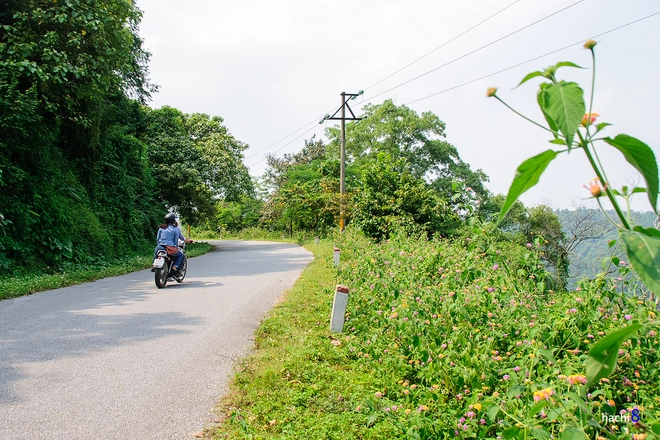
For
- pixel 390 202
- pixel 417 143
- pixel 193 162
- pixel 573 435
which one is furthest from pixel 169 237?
pixel 417 143

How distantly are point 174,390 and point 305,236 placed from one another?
3076 cm

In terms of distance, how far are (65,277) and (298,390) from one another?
27.1ft

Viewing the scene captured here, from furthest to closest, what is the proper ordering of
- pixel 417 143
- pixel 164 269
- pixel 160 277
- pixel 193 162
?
1. pixel 417 143
2. pixel 193 162
3. pixel 164 269
4. pixel 160 277

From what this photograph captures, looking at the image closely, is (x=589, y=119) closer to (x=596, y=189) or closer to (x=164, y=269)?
(x=596, y=189)

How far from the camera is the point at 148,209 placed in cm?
2056

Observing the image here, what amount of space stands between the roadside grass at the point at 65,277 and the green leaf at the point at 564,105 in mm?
9347

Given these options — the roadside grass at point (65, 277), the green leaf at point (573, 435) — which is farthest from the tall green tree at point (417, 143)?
the green leaf at point (573, 435)

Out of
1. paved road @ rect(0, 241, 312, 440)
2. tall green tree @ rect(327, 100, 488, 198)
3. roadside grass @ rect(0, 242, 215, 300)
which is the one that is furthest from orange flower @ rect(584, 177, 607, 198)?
tall green tree @ rect(327, 100, 488, 198)

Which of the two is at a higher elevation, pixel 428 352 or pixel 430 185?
pixel 430 185

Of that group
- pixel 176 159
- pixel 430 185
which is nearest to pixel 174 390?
pixel 176 159

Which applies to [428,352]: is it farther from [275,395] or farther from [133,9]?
[133,9]

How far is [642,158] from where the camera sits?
596 mm

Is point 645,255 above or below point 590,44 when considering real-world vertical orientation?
below

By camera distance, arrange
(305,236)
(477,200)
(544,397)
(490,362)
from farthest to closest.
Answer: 1. (305,236)
2. (477,200)
3. (490,362)
4. (544,397)
